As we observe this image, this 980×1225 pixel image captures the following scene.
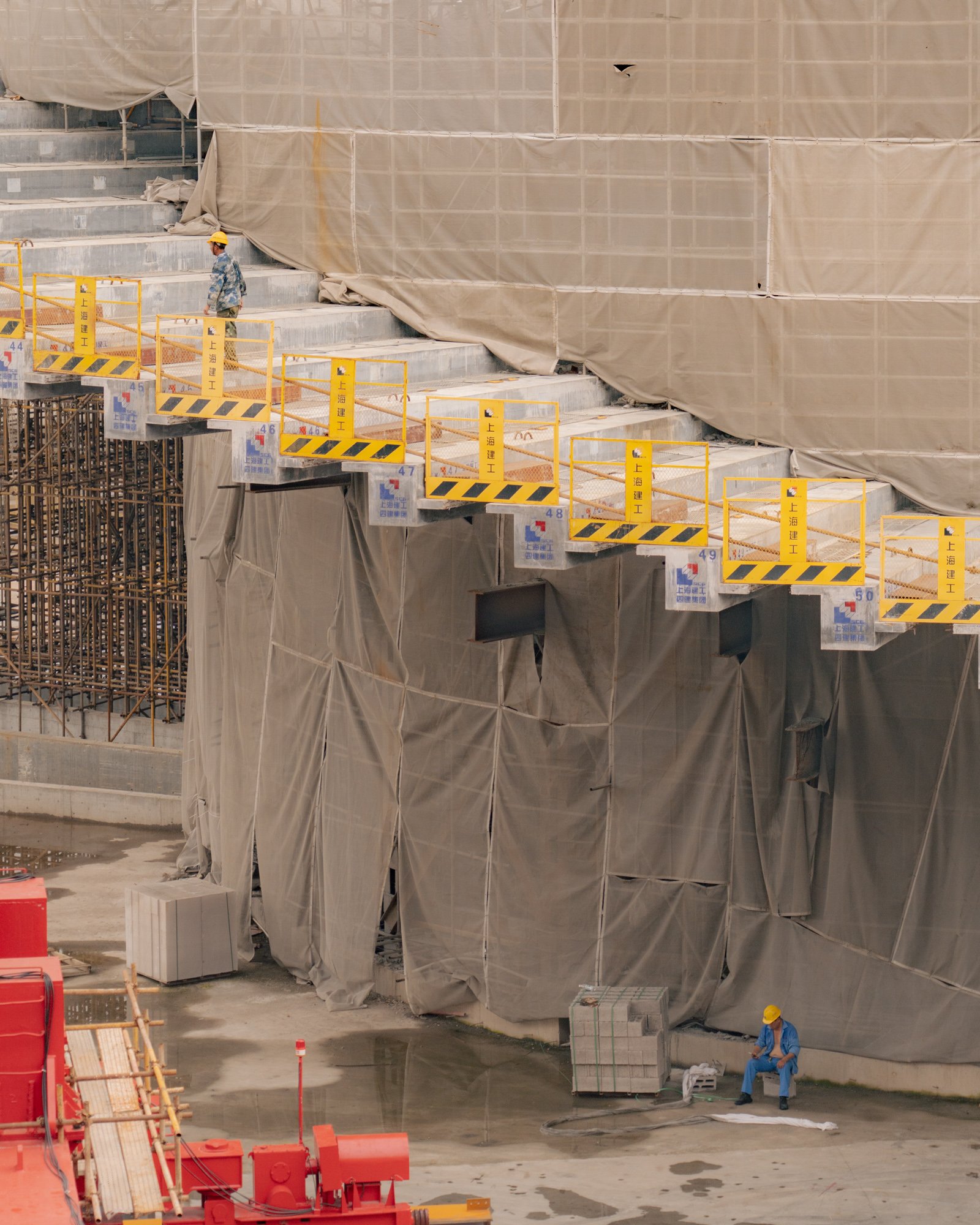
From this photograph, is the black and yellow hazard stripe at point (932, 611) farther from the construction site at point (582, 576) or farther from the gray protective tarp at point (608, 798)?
the gray protective tarp at point (608, 798)

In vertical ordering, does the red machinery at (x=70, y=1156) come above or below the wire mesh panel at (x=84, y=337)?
below

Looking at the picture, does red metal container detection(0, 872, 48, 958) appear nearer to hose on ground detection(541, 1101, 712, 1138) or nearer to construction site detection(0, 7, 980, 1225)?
construction site detection(0, 7, 980, 1225)

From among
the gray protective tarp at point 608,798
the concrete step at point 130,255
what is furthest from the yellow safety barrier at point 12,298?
the gray protective tarp at point 608,798

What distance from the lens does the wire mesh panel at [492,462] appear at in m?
20.1

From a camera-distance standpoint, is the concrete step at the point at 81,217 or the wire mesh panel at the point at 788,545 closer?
the wire mesh panel at the point at 788,545

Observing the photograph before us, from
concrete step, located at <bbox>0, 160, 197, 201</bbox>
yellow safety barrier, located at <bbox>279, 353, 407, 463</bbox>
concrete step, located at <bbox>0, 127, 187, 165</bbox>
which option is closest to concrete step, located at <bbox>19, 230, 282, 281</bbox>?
concrete step, located at <bbox>0, 160, 197, 201</bbox>

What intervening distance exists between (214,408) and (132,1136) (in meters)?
7.87

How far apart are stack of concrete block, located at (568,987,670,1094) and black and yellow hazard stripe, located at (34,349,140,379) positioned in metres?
7.45

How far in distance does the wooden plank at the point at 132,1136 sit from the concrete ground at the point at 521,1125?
385cm

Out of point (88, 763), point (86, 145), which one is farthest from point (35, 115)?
point (88, 763)

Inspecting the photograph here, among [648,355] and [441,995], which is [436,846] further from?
[648,355]

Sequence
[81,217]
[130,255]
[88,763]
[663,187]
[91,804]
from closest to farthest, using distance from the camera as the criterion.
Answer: [663,187], [130,255], [81,217], [91,804], [88,763]

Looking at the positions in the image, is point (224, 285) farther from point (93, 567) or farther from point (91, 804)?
point (91, 804)

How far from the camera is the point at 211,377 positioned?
70.4ft
